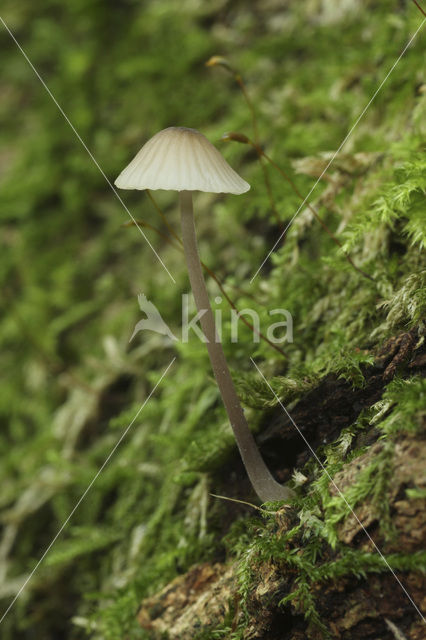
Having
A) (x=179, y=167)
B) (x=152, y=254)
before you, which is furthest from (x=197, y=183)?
(x=152, y=254)

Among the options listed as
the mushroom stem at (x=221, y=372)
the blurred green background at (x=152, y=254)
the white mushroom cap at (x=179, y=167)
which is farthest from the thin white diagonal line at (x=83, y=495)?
the white mushroom cap at (x=179, y=167)

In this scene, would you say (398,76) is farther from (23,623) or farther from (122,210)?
(23,623)

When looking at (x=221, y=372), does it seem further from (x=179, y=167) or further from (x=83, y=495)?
(x=83, y=495)

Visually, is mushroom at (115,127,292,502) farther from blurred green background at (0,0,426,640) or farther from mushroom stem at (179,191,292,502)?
blurred green background at (0,0,426,640)

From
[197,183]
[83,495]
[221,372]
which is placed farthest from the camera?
[83,495]

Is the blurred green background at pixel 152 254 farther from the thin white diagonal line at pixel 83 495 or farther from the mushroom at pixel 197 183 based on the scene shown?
the mushroom at pixel 197 183

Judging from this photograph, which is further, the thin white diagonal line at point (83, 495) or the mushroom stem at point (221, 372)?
the thin white diagonal line at point (83, 495)
